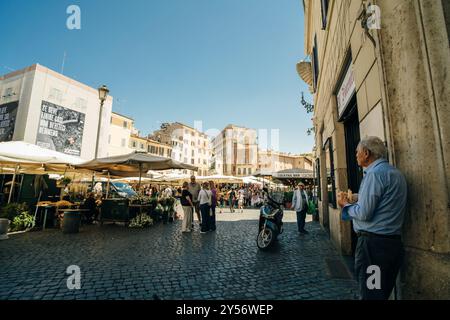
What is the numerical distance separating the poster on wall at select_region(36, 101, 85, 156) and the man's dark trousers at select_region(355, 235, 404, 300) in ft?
108

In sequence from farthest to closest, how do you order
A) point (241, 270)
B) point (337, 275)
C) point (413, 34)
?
point (241, 270), point (337, 275), point (413, 34)

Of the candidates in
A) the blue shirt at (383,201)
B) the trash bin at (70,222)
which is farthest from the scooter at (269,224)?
the trash bin at (70,222)

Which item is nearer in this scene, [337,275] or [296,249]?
[337,275]

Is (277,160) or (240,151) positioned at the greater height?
(240,151)

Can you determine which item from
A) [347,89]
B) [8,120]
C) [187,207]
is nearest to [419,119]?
[347,89]

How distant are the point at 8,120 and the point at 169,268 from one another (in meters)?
34.7

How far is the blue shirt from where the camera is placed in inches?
74.4

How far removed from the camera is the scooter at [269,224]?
5652 mm

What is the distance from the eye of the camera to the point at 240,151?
257ft

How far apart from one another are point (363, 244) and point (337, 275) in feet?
7.90

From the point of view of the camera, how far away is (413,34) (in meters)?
2.19

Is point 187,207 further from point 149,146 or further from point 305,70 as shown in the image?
point 149,146
